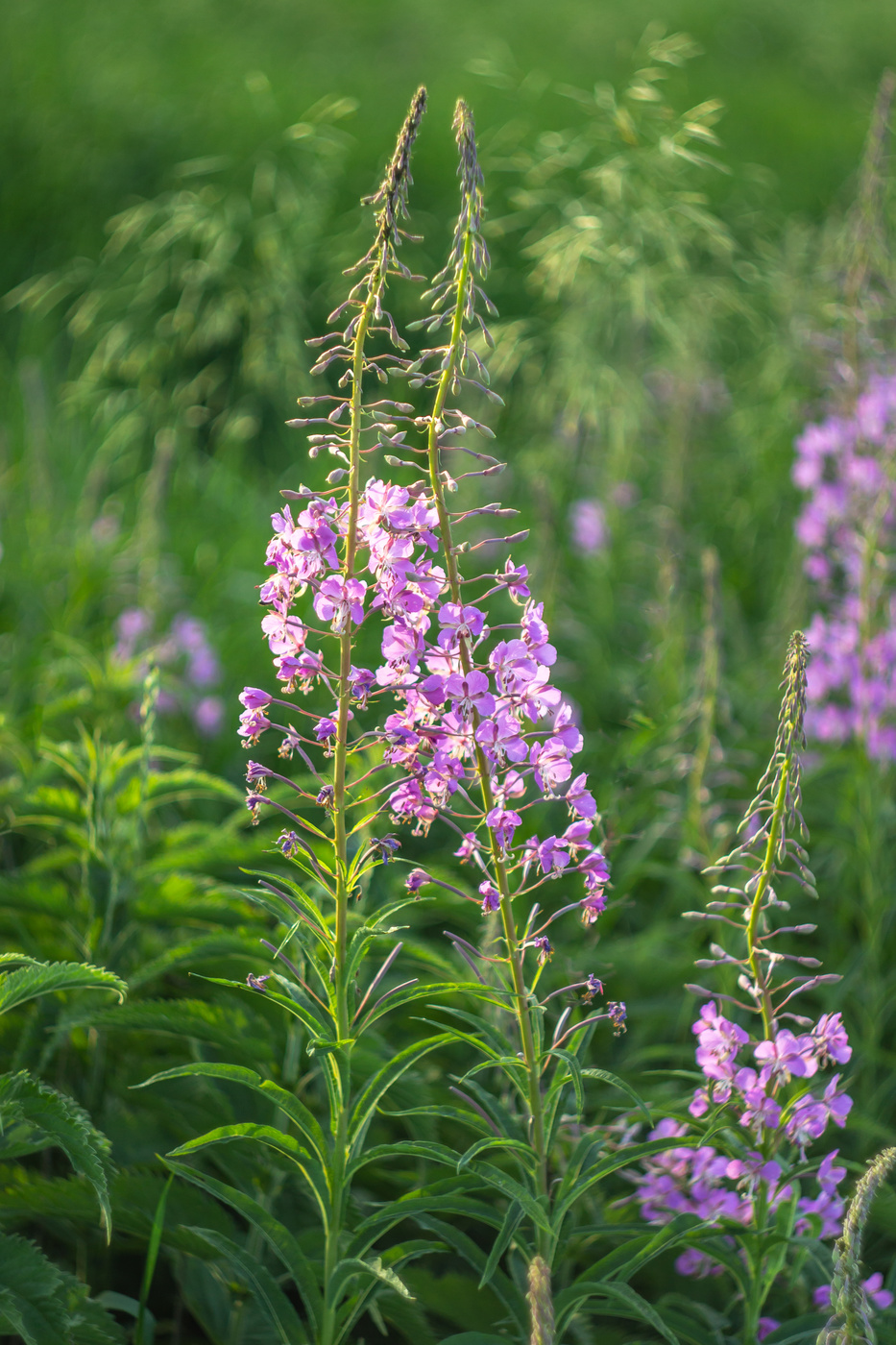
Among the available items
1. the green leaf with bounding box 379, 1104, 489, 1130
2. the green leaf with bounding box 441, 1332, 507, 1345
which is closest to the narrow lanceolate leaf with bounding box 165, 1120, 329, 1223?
the green leaf with bounding box 379, 1104, 489, 1130

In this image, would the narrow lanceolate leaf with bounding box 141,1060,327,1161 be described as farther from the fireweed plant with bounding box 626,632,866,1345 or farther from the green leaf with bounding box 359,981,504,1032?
the fireweed plant with bounding box 626,632,866,1345

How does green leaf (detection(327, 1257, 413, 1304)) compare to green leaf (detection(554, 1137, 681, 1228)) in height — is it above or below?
below

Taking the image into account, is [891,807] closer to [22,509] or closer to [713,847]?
[713,847]

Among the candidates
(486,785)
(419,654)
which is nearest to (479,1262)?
(486,785)

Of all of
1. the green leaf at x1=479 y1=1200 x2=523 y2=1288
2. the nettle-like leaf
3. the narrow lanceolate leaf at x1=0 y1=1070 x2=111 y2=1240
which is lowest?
the nettle-like leaf

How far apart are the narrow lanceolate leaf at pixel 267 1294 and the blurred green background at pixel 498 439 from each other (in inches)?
10.3

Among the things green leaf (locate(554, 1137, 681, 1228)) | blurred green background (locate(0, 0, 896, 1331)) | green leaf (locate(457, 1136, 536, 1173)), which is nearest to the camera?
green leaf (locate(457, 1136, 536, 1173))

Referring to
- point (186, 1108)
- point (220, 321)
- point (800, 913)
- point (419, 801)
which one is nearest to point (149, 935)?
point (186, 1108)

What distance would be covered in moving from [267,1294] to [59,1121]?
1.23 ft

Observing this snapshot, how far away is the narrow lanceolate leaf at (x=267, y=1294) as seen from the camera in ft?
4.87

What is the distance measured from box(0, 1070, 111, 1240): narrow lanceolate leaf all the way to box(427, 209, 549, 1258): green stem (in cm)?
56

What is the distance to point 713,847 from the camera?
2469mm

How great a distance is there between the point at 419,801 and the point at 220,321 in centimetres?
285

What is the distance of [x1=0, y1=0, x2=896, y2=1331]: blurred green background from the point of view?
8.29ft
